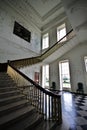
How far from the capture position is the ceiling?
322 inches

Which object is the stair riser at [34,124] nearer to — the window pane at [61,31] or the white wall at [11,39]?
the white wall at [11,39]

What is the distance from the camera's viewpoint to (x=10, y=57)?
7.00 metres

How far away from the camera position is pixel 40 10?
30.6 ft

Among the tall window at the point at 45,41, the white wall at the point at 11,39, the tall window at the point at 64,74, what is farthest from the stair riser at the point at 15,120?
the tall window at the point at 45,41

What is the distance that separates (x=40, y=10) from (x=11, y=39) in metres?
4.99

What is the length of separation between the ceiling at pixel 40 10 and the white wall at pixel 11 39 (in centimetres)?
58

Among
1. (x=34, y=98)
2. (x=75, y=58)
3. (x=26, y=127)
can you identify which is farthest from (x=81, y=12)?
(x=26, y=127)

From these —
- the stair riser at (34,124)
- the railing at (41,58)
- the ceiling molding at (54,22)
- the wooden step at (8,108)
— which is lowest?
the stair riser at (34,124)

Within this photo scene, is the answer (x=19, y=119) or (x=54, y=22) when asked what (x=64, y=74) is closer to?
(x=54, y=22)

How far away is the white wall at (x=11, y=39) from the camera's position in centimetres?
658

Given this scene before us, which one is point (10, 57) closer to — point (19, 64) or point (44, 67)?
point (19, 64)

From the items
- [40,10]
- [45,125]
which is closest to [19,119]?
[45,125]

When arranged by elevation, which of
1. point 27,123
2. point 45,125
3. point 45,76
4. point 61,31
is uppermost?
point 61,31

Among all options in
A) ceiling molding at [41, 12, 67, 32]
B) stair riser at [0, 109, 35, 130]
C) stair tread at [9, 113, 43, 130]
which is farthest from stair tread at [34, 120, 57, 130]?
ceiling molding at [41, 12, 67, 32]
